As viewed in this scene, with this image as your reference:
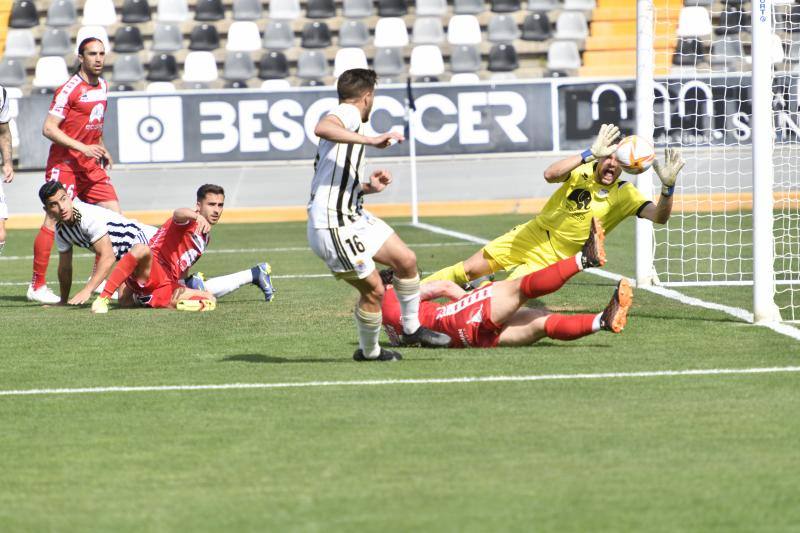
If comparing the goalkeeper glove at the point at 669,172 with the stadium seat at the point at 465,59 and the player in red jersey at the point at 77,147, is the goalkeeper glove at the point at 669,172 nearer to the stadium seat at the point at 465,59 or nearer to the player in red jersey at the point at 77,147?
the player in red jersey at the point at 77,147

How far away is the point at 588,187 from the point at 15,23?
69.5ft

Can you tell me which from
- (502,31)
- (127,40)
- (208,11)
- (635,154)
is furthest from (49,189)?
(208,11)

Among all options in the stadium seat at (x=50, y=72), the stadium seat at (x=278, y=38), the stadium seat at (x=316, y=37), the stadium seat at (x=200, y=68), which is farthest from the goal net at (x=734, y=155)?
the stadium seat at (x=50, y=72)

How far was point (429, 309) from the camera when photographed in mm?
8469

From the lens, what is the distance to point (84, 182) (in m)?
11.8

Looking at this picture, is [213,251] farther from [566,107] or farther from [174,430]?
[174,430]

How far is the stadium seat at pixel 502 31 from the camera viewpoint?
27578 mm

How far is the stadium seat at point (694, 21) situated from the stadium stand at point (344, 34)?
27mm

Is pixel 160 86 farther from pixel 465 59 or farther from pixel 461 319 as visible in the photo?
pixel 461 319

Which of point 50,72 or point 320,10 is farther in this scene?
point 320,10

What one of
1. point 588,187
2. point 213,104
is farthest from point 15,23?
point 588,187

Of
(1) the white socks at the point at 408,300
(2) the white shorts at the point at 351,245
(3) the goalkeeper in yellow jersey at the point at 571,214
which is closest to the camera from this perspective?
(2) the white shorts at the point at 351,245

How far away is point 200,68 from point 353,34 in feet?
10.5

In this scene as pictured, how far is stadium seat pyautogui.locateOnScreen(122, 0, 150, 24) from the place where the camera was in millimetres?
28469
